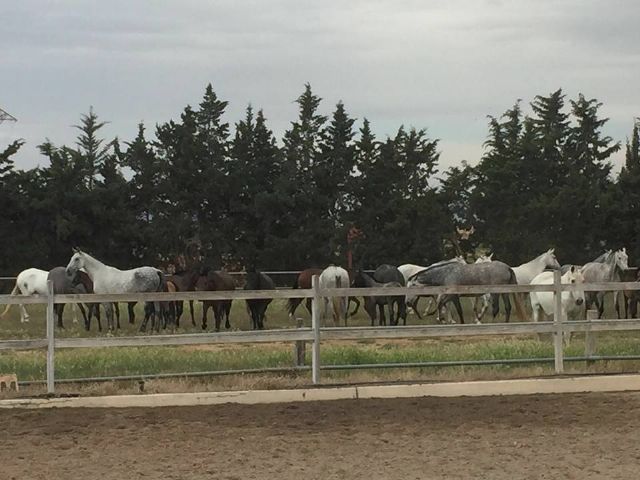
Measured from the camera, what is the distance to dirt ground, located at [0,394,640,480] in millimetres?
6406

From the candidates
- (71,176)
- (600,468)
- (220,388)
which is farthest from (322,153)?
(600,468)

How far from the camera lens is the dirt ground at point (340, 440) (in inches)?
252

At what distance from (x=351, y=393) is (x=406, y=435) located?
2.07 m

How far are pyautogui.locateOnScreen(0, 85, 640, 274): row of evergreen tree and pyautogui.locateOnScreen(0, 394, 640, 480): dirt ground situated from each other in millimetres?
34961

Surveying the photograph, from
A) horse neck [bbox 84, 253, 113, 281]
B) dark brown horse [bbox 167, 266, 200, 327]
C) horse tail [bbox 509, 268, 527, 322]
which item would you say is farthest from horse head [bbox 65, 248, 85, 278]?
horse tail [bbox 509, 268, 527, 322]

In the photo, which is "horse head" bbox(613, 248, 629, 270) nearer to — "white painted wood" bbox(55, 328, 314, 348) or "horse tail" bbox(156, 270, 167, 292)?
"horse tail" bbox(156, 270, 167, 292)

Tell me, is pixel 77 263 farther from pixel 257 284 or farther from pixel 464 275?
pixel 464 275

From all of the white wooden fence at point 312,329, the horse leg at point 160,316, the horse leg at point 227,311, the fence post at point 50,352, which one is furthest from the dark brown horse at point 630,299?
the fence post at point 50,352

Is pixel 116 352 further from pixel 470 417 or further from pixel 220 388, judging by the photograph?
pixel 470 417

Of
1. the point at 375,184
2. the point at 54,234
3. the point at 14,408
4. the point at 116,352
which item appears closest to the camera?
the point at 14,408

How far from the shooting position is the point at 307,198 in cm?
4572

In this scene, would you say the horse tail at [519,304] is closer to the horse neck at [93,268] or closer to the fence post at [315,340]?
the horse neck at [93,268]

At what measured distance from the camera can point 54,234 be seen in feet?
147

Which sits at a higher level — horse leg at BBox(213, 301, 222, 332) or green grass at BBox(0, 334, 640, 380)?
horse leg at BBox(213, 301, 222, 332)
